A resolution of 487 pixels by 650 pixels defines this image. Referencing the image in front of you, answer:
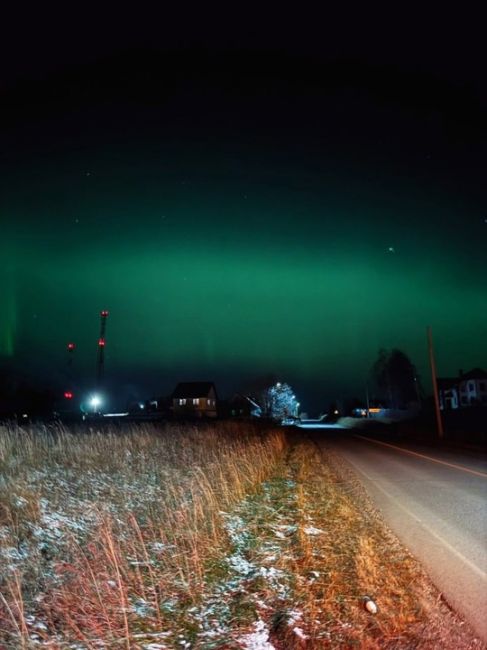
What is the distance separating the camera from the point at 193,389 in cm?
9831

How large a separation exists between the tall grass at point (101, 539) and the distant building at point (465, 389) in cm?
9283

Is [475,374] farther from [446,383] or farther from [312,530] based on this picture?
[312,530]

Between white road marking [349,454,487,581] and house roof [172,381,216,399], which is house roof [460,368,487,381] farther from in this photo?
white road marking [349,454,487,581]

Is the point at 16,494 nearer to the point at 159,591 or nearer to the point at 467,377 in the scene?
the point at 159,591

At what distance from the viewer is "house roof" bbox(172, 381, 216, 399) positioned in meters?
96.4

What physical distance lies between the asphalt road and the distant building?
8510 centimetres

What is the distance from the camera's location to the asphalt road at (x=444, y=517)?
5.41 metres

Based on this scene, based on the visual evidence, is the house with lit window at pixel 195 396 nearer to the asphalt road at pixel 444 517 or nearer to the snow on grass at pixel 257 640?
the asphalt road at pixel 444 517

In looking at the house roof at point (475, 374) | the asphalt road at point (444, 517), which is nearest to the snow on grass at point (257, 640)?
the asphalt road at point (444, 517)

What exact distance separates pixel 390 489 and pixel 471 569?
6.59 meters

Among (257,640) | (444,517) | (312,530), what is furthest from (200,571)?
(444,517)

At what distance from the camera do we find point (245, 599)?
475 cm

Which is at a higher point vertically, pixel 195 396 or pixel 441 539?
pixel 195 396

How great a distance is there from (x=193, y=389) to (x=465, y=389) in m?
56.1
